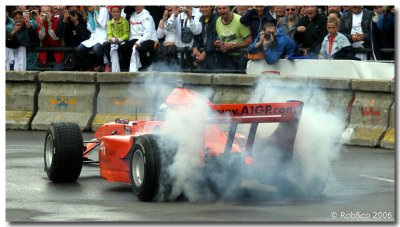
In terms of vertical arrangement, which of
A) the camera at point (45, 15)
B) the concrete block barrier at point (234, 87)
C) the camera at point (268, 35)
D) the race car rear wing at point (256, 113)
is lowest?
the concrete block barrier at point (234, 87)

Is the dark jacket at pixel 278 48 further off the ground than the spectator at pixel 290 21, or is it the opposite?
the spectator at pixel 290 21

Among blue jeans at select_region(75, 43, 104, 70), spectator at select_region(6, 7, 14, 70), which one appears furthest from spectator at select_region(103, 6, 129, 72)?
spectator at select_region(6, 7, 14, 70)

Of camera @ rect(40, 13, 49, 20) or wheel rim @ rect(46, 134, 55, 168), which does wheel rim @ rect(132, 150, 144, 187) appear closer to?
wheel rim @ rect(46, 134, 55, 168)

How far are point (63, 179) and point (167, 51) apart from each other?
5767 millimetres

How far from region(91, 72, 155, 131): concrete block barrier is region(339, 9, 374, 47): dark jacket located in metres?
3.33

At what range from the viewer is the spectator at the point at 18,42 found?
20.3m

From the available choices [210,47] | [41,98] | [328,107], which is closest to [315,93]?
[328,107]

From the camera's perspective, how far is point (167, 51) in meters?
18.7

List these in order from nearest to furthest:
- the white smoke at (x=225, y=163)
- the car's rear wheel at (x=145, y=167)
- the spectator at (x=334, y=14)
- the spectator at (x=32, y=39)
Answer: the car's rear wheel at (x=145, y=167) < the white smoke at (x=225, y=163) < the spectator at (x=334, y=14) < the spectator at (x=32, y=39)

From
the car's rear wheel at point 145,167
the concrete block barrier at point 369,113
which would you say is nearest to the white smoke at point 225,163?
the car's rear wheel at point 145,167

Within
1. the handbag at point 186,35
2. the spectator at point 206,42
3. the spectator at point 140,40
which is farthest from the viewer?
the handbag at point 186,35

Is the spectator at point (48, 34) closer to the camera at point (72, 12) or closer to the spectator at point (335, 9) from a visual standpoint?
the camera at point (72, 12)

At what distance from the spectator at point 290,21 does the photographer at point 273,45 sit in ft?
0.55

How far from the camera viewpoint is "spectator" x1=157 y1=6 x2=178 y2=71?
18.6m
